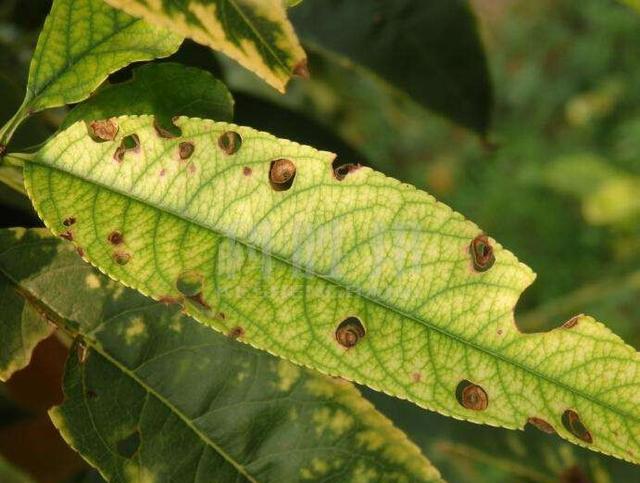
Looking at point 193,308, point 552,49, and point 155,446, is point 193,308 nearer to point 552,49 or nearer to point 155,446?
point 155,446

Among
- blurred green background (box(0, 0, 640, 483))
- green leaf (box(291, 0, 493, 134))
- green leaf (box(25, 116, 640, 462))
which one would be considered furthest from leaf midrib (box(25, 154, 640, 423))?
blurred green background (box(0, 0, 640, 483))

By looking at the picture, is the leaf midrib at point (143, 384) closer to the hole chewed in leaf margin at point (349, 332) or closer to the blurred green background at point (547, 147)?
the hole chewed in leaf margin at point (349, 332)

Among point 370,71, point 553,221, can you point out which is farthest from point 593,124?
point 370,71

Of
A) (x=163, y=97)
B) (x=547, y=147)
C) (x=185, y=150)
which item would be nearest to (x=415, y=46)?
(x=163, y=97)

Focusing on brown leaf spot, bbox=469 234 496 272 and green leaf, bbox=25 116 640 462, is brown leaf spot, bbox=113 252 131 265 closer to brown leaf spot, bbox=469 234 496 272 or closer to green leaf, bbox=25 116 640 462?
green leaf, bbox=25 116 640 462

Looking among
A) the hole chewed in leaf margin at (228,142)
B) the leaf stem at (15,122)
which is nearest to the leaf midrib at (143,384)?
the leaf stem at (15,122)
